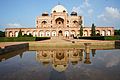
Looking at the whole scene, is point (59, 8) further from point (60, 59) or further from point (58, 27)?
point (60, 59)

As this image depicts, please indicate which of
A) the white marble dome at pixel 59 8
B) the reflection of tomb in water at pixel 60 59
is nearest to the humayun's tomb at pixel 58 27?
the white marble dome at pixel 59 8

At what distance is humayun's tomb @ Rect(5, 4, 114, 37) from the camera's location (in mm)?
48531

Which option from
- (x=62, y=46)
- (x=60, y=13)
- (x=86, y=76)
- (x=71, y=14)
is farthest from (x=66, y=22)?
(x=86, y=76)

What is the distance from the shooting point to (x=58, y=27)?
4888 cm

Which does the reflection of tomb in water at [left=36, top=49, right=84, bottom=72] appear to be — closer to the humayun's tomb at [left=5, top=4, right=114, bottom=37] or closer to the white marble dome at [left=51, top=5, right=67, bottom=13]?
the humayun's tomb at [left=5, top=4, right=114, bottom=37]

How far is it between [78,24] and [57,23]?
6.31m

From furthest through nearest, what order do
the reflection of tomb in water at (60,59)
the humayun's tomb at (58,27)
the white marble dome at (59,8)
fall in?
the white marble dome at (59,8) → the humayun's tomb at (58,27) → the reflection of tomb in water at (60,59)

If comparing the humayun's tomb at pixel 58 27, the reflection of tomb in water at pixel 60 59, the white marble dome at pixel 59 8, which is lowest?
the reflection of tomb in water at pixel 60 59

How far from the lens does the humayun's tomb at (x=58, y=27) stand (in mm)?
48531

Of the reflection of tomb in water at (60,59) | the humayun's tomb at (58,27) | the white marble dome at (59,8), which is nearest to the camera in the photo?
the reflection of tomb in water at (60,59)

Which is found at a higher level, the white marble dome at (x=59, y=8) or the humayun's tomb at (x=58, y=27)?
the white marble dome at (x=59, y=8)

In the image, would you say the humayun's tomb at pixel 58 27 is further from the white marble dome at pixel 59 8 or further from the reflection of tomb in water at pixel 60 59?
the reflection of tomb in water at pixel 60 59

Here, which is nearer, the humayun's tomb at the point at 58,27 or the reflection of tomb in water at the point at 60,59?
the reflection of tomb in water at the point at 60,59

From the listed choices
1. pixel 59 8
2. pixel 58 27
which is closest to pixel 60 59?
pixel 58 27
